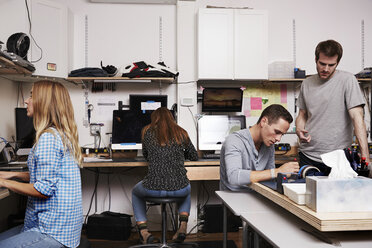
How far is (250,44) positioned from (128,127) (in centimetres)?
152

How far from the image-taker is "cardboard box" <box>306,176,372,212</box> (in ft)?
Result: 3.55

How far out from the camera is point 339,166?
3.91 ft

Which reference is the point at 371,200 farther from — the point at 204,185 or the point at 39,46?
the point at 39,46

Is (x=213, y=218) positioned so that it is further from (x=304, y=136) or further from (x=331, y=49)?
(x=331, y=49)

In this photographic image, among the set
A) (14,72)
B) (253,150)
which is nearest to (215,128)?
(253,150)

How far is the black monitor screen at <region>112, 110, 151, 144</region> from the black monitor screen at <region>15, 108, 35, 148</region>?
778 millimetres

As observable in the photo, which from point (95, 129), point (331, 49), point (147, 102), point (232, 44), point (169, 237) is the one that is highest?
point (232, 44)

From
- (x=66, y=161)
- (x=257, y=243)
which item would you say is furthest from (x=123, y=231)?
(x=257, y=243)

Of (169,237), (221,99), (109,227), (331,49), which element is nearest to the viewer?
(331,49)

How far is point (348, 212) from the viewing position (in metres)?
1.09

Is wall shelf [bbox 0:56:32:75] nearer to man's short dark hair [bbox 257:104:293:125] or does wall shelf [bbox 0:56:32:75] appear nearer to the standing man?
man's short dark hair [bbox 257:104:293:125]

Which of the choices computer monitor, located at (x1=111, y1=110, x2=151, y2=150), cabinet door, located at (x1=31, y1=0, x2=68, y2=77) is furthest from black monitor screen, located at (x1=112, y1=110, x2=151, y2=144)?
cabinet door, located at (x1=31, y1=0, x2=68, y2=77)

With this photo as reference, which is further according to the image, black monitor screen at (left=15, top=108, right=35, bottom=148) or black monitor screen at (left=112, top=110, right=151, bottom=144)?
black monitor screen at (left=112, top=110, right=151, bottom=144)

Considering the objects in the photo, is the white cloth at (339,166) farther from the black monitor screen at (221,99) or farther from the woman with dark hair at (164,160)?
the black monitor screen at (221,99)
